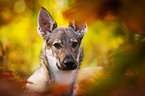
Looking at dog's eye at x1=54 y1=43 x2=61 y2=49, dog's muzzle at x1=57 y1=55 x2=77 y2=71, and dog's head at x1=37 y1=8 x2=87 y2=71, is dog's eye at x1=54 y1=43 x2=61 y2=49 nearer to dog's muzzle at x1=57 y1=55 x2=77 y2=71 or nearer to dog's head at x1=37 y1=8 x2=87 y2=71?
dog's head at x1=37 y1=8 x2=87 y2=71

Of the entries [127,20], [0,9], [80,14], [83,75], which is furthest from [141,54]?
[0,9]

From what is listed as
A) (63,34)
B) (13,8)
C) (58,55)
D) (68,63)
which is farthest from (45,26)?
(13,8)

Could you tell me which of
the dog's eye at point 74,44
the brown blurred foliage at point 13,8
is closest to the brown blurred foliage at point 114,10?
the dog's eye at point 74,44

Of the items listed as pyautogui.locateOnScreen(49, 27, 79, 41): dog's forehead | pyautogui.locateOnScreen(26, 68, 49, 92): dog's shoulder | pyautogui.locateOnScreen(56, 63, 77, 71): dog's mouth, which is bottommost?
pyautogui.locateOnScreen(26, 68, 49, 92): dog's shoulder

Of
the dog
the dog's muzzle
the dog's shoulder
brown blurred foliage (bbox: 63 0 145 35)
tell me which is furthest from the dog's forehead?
brown blurred foliage (bbox: 63 0 145 35)

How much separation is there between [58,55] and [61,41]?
6.8 inches

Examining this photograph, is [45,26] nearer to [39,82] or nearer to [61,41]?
[61,41]

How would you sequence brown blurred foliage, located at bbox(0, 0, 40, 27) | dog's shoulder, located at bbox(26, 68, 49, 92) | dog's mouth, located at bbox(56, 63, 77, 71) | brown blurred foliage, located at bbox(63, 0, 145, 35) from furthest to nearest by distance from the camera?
brown blurred foliage, located at bbox(0, 0, 40, 27) → dog's mouth, located at bbox(56, 63, 77, 71) → dog's shoulder, located at bbox(26, 68, 49, 92) → brown blurred foliage, located at bbox(63, 0, 145, 35)

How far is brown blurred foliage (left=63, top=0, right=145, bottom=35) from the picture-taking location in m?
0.51

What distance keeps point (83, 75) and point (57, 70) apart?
0.87 meters

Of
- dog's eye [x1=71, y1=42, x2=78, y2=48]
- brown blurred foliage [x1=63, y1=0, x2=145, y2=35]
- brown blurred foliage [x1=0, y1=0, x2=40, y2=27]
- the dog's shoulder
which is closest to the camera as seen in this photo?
brown blurred foliage [x1=63, y1=0, x2=145, y2=35]

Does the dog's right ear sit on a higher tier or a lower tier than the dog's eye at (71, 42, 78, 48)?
higher

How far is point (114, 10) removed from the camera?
0.58 meters

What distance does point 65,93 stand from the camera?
1729 mm
